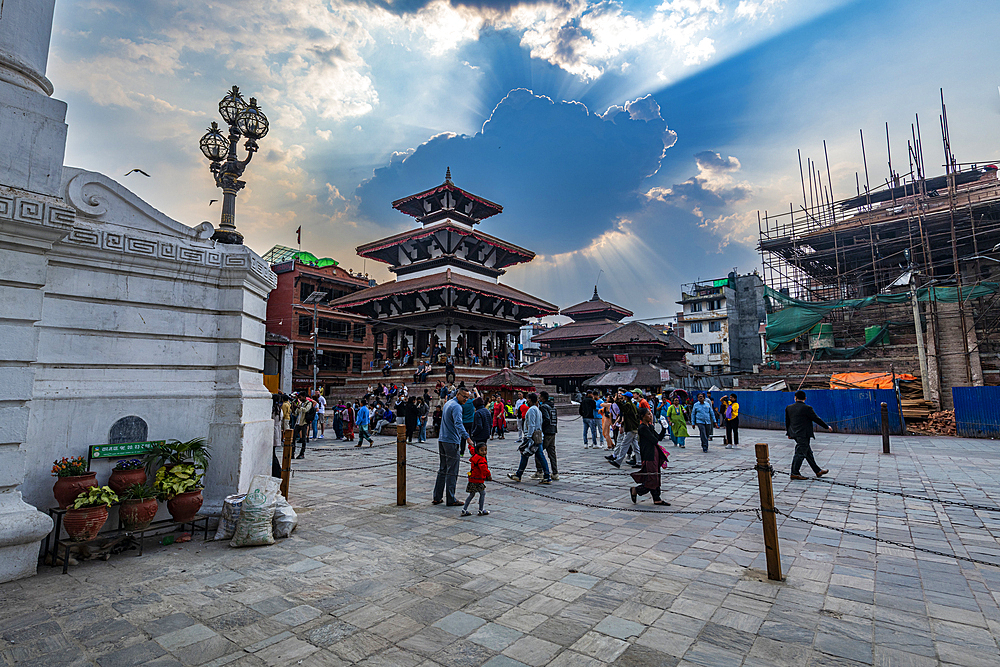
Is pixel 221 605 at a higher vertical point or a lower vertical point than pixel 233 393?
lower

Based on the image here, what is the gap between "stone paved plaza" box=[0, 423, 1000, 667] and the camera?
3.27 m

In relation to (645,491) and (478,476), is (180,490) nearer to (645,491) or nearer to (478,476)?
(478,476)

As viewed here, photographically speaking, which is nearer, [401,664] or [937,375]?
[401,664]

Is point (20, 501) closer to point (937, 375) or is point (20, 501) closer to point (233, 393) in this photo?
point (233, 393)

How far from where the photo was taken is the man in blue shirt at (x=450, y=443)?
24.7 ft

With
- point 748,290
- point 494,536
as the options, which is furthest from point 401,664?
point 748,290

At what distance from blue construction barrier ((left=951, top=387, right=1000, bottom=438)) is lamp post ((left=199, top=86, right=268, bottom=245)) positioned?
23.8 m

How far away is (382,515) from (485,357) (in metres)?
24.9

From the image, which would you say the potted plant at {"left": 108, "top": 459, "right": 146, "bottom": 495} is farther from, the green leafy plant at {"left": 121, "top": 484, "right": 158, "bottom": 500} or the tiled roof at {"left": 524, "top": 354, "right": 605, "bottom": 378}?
the tiled roof at {"left": 524, "top": 354, "right": 605, "bottom": 378}

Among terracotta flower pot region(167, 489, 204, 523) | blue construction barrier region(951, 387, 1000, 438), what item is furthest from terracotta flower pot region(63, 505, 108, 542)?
blue construction barrier region(951, 387, 1000, 438)

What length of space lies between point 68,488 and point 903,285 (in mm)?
38835

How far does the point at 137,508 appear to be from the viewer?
17.0ft

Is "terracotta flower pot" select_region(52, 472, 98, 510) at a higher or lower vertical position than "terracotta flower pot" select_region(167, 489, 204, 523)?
higher

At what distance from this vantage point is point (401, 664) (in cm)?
311
